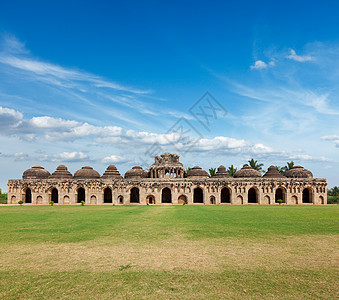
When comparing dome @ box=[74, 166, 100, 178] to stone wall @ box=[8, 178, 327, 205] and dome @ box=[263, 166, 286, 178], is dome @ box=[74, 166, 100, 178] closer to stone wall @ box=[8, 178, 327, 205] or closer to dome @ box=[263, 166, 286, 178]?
stone wall @ box=[8, 178, 327, 205]

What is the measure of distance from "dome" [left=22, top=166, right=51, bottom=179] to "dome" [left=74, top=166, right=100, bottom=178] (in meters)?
5.58

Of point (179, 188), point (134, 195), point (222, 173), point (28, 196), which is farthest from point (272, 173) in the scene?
point (28, 196)

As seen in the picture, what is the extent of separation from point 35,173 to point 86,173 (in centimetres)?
898

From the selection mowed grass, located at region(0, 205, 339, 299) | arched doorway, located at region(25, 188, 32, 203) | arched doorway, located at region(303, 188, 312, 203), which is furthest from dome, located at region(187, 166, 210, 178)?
mowed grass, located at region(0, 205, 339, 299)

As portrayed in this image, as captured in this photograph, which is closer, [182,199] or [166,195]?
[182,199]

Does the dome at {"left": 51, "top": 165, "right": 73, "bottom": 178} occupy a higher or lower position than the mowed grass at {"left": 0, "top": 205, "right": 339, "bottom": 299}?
higher

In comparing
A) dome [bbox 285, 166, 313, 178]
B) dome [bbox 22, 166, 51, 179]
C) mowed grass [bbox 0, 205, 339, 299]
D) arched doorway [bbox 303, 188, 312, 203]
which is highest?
dome [bbox 22, 166, 51, 179]

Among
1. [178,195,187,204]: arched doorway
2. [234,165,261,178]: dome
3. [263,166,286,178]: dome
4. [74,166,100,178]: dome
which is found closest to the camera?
[178,195,187,204]: arched doorway

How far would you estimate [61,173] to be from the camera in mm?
49844

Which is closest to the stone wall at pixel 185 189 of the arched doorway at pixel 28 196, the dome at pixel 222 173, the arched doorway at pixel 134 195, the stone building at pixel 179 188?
the stone building at pixel 179 188

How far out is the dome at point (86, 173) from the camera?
49.0 meters

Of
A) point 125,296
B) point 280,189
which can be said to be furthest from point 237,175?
point 125,296

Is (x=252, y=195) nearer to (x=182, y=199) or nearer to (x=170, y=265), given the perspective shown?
(x=182, y=199)

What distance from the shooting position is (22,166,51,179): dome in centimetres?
4825
